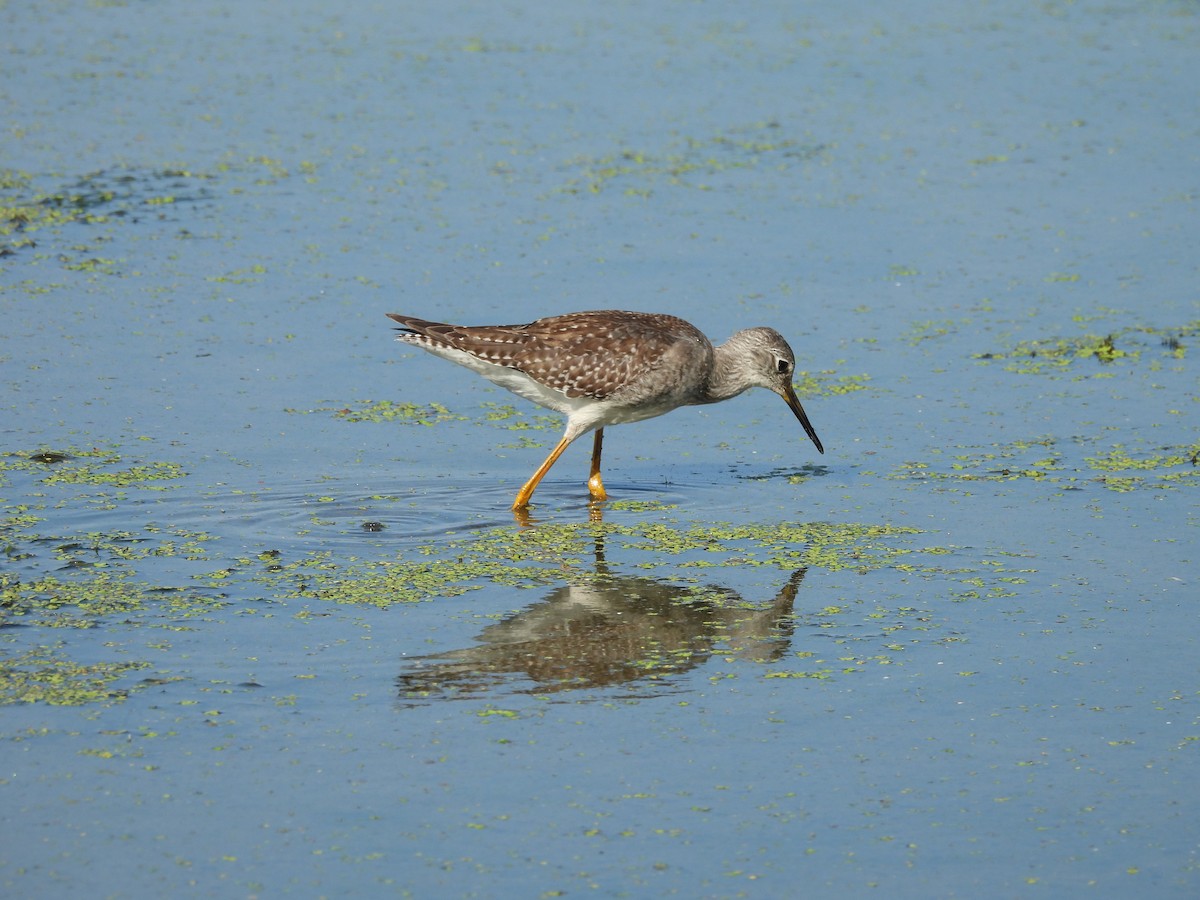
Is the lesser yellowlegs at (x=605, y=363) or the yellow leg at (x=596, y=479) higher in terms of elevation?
the lesser yellowlegs at (x=605, y=363)

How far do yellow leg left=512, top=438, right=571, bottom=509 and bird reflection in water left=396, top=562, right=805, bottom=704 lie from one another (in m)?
1.22

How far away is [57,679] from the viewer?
679 cm

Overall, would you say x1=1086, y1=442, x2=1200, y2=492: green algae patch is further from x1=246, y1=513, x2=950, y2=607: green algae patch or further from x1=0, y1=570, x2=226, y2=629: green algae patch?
x1=0, y1=570, x2=226, y2=629: green algae patch

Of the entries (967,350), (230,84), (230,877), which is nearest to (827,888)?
(230,877)

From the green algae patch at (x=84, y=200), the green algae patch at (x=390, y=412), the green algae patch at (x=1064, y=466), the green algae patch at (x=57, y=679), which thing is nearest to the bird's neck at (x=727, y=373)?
the green algae patch at (x=1064, y=466)

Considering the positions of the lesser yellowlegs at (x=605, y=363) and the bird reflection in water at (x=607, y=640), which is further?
the lesser yellowlegs at (x=605, y=363)

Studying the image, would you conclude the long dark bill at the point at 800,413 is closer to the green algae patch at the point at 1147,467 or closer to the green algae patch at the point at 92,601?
the green algae patch at the point at 1147,467

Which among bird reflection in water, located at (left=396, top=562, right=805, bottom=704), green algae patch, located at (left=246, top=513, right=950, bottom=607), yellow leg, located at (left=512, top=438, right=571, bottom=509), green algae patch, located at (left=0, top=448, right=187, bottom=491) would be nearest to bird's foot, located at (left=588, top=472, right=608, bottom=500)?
yellow leg, located at (left=512, top=438, right=571, bottom=509)

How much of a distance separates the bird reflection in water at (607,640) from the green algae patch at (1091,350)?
156 inches

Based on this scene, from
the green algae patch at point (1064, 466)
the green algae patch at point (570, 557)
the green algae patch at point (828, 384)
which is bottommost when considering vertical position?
the green algae patch at point (570, 557)

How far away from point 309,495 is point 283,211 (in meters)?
5.76

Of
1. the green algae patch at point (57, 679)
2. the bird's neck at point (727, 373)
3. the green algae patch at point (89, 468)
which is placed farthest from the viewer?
the bird's neck at point (727, 373)

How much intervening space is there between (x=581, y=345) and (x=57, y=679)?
404 cm

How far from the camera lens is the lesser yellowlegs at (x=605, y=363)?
980cm
